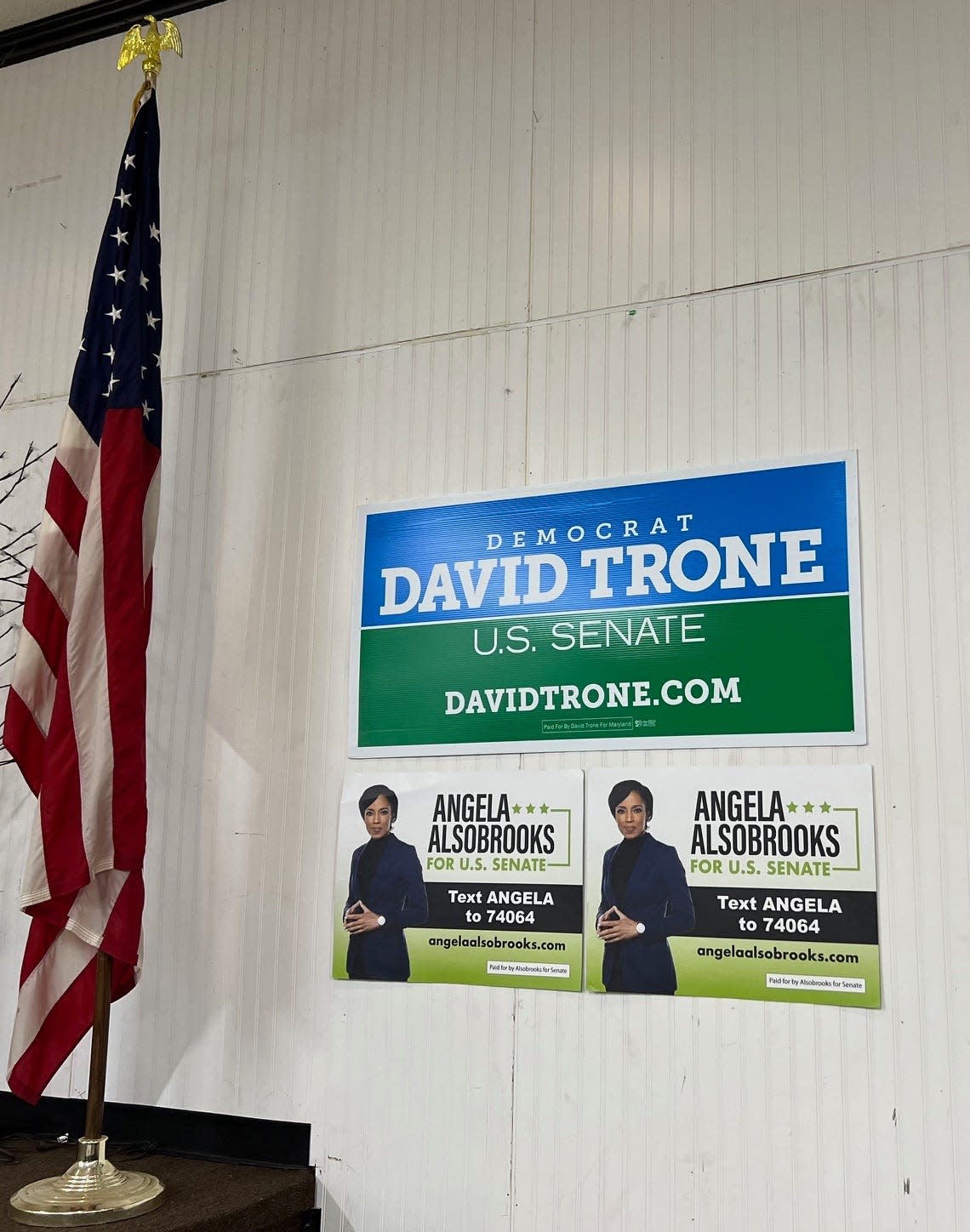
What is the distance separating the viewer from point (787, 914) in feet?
6.87

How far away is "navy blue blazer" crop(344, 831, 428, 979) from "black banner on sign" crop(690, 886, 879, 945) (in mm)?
541

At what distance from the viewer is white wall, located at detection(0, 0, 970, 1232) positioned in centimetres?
207

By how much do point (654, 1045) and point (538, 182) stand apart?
5.64 feet

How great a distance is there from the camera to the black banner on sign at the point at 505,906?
2.25 m

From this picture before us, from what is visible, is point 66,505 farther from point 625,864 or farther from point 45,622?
point 625,864

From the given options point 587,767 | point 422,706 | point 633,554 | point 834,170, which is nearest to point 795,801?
point 587,767

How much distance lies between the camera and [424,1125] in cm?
228

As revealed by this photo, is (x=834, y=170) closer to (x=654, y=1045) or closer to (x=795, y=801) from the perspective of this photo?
(x=795, y=801)

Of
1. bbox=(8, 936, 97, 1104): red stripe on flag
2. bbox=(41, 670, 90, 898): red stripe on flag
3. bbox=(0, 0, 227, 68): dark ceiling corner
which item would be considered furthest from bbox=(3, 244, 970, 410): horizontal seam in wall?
bbox=(8, 936, 97, 1104): red stripe on flag

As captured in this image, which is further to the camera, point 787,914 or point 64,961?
point 64,961

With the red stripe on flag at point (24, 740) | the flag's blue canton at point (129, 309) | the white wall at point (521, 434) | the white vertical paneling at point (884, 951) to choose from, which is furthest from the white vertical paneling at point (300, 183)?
the red stripe on flag at point (24, 740)

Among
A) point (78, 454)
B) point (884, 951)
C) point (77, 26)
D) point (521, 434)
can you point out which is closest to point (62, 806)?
point (78, 454)

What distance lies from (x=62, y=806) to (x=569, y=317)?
53.6 inches

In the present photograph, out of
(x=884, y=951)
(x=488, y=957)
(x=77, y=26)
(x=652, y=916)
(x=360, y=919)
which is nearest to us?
(x=884, y=951)
